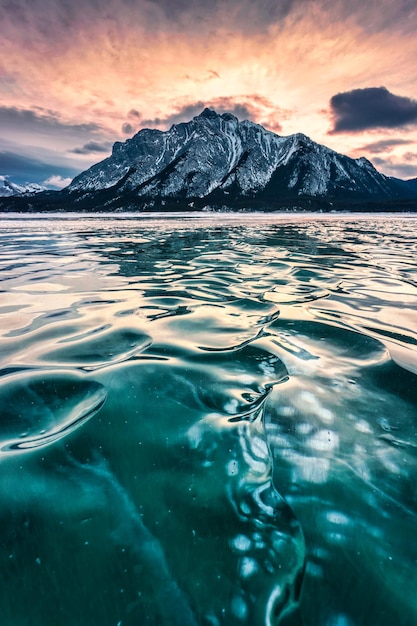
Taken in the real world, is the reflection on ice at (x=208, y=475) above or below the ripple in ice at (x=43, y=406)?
below

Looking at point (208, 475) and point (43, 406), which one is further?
point (43, 406)

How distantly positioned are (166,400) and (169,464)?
2.03 ft

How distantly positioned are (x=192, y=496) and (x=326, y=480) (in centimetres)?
75

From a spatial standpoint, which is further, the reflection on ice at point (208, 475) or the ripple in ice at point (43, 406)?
the ripple in ice at point (43, 406)

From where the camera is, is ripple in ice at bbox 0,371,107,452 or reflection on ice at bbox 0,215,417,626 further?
ripple in ice at bbox 0,371,107,452

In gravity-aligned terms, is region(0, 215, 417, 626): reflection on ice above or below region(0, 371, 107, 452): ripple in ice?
below

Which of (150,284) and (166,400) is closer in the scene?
(166,400)

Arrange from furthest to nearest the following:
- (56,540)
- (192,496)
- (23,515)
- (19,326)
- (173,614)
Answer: (19,326)
(192,496)
(23,515)
(56,540)
(173,614)

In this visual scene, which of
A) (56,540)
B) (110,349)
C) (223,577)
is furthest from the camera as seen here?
(110,349)

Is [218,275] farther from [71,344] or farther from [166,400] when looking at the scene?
[166,400]

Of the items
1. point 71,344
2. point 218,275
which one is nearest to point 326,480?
point 71,344

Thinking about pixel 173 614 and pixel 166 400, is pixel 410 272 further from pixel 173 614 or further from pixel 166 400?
pixel 173 614

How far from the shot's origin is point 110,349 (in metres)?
3.44

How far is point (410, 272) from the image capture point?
793cm
